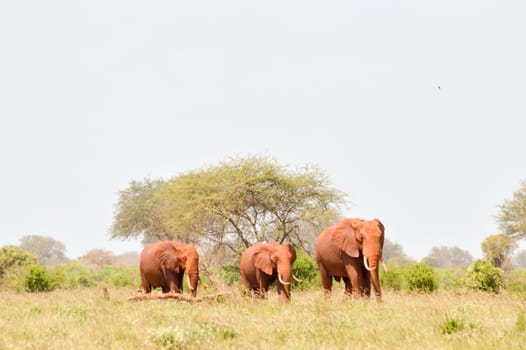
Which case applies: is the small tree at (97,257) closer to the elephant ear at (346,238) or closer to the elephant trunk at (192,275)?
the elephant trunk at (192,275)

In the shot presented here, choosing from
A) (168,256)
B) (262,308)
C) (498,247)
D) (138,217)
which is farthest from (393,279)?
(138,217)

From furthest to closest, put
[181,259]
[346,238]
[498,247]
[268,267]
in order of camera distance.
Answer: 1. [498,247]
2. [181,259]
3. [268,267]
4. [346,238]

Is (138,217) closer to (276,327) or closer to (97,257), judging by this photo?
(97,257)

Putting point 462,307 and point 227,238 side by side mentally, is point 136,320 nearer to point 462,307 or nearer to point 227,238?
point 462,307

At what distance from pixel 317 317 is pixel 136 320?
363 cm

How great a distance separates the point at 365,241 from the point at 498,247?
3703cm

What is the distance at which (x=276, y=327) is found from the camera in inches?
462

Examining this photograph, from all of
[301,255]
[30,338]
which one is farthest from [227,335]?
[301,255]

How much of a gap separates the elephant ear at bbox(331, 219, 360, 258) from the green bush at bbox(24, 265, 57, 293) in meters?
18.9

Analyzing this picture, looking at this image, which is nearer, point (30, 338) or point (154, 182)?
point (30, 338)

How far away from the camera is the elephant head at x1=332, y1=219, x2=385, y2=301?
16.8 meters

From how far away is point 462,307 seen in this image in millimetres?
13805

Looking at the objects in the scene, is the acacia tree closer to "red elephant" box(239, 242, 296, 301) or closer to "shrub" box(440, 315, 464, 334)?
"red elephant" box(239, 242, 296, 301)

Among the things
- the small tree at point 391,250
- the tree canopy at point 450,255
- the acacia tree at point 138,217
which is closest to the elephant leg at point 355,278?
the acacia tree at point 138,217
